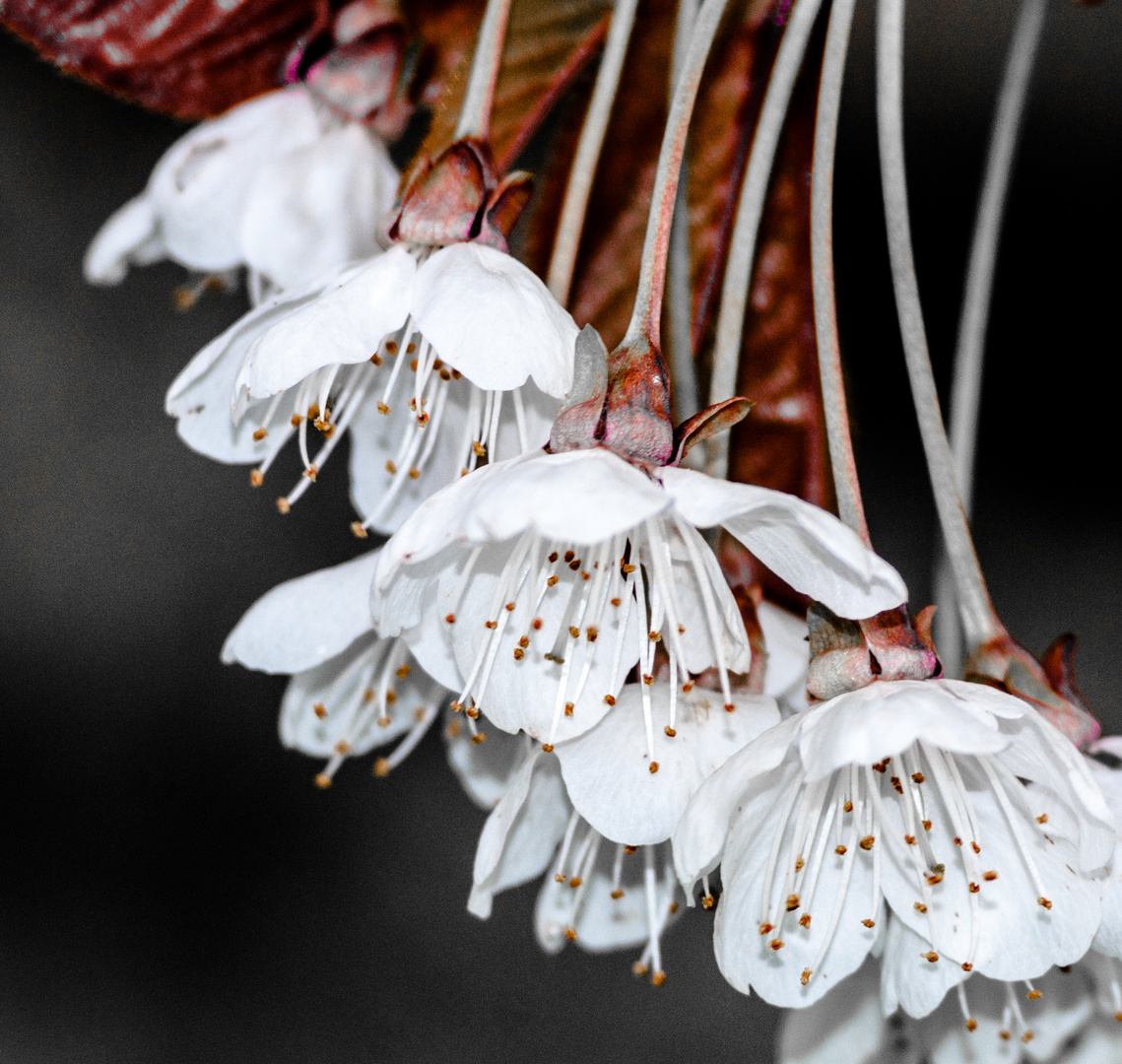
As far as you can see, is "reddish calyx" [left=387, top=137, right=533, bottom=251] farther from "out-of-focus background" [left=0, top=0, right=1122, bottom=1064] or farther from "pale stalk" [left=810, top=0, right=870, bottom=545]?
"out-of-focus background" [left=0, top=0, right=1122, bottom=1064]

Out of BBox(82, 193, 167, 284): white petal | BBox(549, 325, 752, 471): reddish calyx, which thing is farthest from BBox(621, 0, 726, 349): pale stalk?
BBox(82, 193, 167, 284): white petal

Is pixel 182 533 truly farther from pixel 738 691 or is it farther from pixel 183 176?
pixel 738 691

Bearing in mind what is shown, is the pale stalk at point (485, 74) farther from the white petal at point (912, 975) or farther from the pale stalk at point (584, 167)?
the white petal at point (912, 975)

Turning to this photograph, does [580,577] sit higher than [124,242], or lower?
lower

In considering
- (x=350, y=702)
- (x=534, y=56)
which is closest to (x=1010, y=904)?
(x=350, y=702)

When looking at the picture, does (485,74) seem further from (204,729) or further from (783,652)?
(204,729)

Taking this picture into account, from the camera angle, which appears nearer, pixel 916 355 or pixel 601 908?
pixel 916 355

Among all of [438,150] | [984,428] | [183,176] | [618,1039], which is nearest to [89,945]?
[618,1039]
